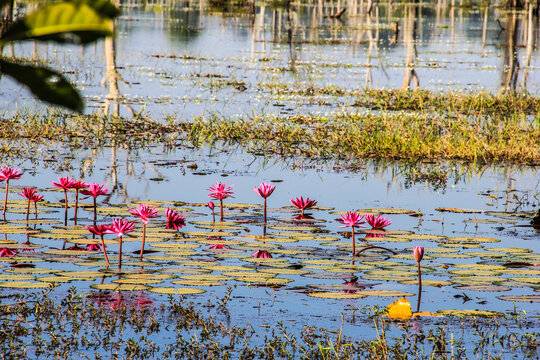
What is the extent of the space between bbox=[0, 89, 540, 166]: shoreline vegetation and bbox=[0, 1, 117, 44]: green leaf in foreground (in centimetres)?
866

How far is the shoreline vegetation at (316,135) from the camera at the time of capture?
10.3 metres

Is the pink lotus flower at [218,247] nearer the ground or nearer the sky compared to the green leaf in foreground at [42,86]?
nearer the ground

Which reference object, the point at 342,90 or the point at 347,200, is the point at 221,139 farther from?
the point at 342,90

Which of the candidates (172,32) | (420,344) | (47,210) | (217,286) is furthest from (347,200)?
(172,32)

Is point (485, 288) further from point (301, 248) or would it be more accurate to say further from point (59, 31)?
point (59, 31)

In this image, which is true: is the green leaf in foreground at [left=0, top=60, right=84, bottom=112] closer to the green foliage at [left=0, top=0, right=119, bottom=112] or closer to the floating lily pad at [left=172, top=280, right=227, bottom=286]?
the green foliage at [left=0, top=0, right=119, bottom=112]

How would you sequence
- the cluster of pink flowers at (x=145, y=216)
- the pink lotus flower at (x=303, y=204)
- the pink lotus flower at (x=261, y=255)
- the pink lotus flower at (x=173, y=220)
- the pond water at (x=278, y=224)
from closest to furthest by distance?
1. the pond water at (x=278, y=224)
2. the cluster of pink flowers at (x=145, y=216)
3. the pink lotus flower at (x=261, y=255)
4. the pink lotus flower at (x=173, y=220)
5. the pink lotus flower at (x=303, y=204)

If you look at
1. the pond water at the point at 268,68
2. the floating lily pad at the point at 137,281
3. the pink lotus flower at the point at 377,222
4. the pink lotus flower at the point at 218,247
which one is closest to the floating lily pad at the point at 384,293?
the floating lily pad at the point at 137,281

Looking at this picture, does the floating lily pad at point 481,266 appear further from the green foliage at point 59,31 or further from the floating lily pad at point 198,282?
the green foliage at point 59,31

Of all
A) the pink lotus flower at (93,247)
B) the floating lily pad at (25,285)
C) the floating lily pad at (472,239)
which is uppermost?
the floating lily pad at (25,285)

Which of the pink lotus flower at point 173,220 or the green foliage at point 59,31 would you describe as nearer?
the green foliage at point 59,31

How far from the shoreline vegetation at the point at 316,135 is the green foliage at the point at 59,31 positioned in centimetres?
864

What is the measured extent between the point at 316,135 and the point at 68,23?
9.67 metres

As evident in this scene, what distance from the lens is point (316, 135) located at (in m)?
11.1
